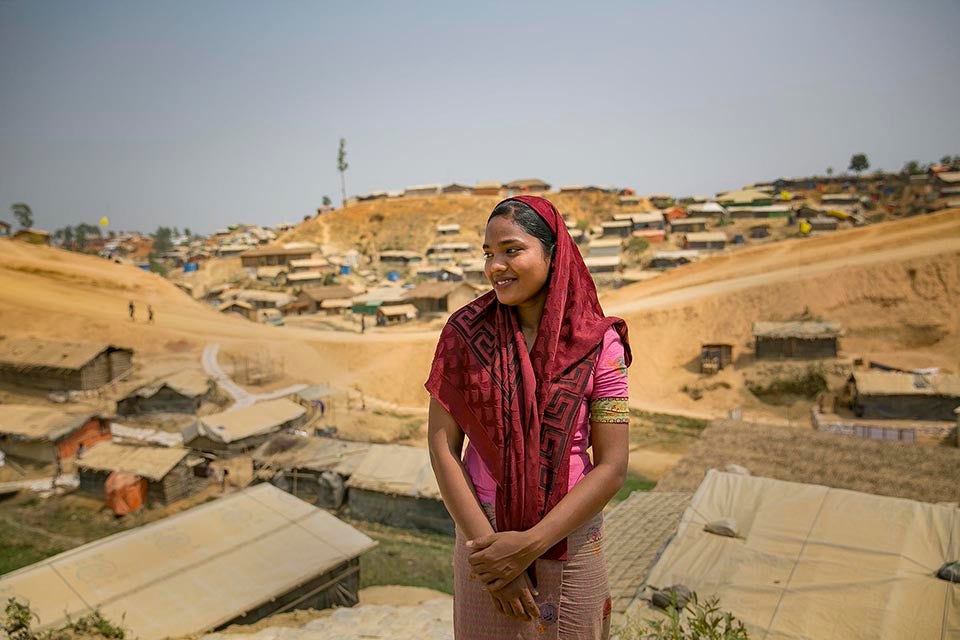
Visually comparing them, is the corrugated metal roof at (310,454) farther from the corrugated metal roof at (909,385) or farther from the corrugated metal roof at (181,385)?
the corrugated metal roof at (909,385)

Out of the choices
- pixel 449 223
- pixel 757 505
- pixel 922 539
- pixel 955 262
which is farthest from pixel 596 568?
pixel 449 223

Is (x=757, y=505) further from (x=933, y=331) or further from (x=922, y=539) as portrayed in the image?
(x=933, y=331)

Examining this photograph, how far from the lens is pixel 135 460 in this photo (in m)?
13.7

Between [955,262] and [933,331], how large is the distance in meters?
3.70

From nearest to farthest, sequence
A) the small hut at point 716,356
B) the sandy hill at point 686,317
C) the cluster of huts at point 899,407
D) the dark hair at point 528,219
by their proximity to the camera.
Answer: the dark hair at point 528,219 < the cluster of huts at point 899,407 < the small hut at point 716,356 < the sandy hill at point 686,317

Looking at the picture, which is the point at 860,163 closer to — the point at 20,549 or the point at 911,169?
the point at 911,169

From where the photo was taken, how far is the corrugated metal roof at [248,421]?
15882 mm

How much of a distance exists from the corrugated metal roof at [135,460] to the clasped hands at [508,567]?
13.5m

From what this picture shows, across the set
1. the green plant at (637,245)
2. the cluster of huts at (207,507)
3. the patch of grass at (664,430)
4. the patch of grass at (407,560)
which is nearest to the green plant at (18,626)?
the cluster of huts at (207,507)

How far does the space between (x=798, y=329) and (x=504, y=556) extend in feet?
72.9

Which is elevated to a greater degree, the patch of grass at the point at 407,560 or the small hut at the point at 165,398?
A: the small hut at the point at 165,398

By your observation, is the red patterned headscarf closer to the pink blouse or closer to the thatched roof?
the pink blouse

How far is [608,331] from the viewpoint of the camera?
2.03 meters

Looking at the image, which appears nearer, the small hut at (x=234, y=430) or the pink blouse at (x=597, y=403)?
the pink blouse at (x=597, y=403)
